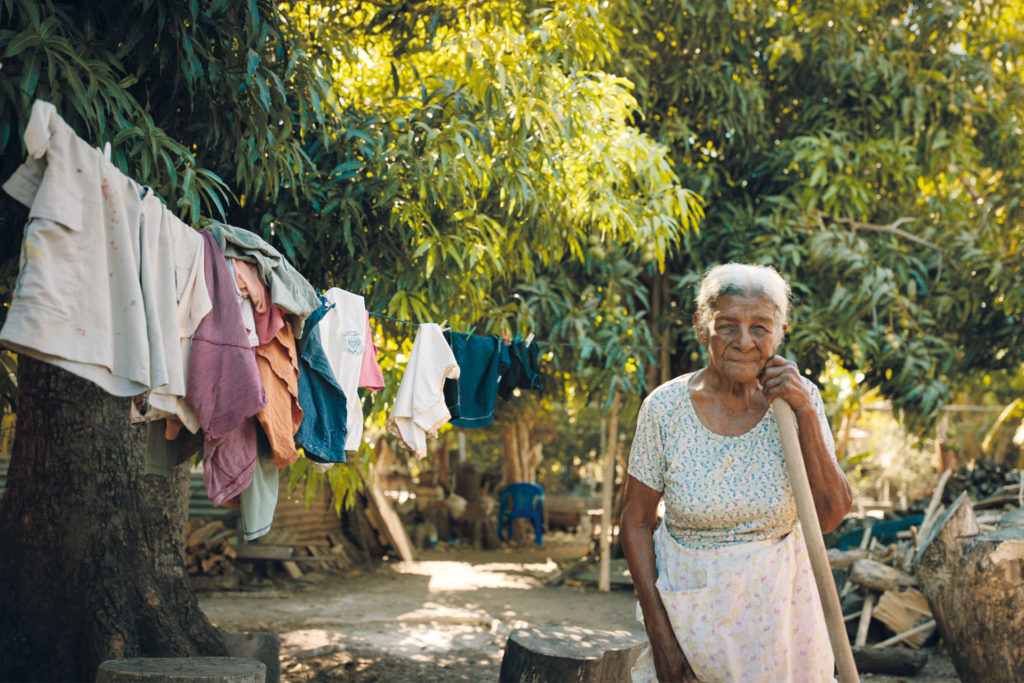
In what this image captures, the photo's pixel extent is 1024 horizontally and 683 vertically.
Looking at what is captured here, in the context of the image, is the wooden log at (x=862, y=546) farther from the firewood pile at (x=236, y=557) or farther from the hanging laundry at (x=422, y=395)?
the firewood pile at (x=236, y=557)

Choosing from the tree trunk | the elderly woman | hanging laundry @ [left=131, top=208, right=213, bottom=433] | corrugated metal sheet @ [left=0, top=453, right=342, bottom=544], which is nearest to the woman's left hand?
the elderly woman

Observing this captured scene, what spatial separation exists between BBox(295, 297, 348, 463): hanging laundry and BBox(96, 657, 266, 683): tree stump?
1.04 metres

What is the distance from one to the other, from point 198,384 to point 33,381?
2647 mm

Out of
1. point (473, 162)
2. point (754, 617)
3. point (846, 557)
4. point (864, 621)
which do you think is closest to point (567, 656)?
point (754, 617)

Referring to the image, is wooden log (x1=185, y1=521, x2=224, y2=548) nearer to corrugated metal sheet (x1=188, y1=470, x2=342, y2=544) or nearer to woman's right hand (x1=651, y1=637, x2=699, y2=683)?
corrugated metal sheet (x1=188, y1=470, x2=342, y2=544)

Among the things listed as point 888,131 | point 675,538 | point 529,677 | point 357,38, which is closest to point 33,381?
point 357,38

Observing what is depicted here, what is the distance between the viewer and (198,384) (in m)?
2.33

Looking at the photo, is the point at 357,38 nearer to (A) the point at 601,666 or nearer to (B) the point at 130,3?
(B) the point at 130,3

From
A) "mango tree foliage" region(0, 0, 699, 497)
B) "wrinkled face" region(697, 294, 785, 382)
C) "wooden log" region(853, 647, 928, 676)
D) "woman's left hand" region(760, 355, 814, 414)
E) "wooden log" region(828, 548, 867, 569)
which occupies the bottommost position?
"wooden log" region(853, 647, 928, 676)

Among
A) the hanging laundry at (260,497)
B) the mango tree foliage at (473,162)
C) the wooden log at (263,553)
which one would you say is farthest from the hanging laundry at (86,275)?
the wooden log at (263,553)

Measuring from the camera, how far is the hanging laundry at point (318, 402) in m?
3.00

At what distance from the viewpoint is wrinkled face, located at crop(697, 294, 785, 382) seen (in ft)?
6.92

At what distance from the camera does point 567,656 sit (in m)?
3.75

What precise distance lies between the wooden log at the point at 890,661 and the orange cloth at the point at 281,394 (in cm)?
458
